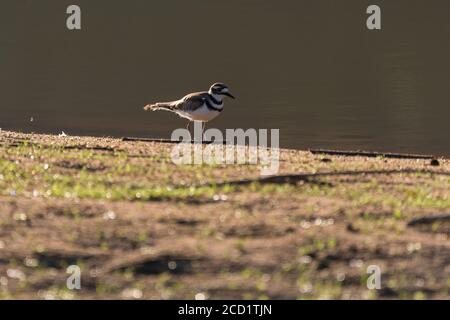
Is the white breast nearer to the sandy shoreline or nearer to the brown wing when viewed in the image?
the brown wing

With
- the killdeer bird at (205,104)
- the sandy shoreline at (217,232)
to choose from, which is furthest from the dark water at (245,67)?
the sandy shoreline at (217,232)

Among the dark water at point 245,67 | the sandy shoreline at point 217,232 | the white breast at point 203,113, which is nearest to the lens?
the sandy shoreline at point 217,232

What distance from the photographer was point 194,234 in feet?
30.1

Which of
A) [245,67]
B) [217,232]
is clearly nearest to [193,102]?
[217,232]

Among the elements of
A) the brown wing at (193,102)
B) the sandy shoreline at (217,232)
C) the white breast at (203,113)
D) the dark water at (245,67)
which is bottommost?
the sandy shoreline at (217,232)

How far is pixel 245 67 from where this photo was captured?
28.3 meters

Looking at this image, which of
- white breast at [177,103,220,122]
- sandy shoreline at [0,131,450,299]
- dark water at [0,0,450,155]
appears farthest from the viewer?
dark water at [0,0,450,155]

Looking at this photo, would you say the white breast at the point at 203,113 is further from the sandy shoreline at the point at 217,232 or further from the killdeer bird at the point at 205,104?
the sandy shoreline at the point at 217,232

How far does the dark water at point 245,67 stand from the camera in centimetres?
2091

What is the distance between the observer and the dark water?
20.9m

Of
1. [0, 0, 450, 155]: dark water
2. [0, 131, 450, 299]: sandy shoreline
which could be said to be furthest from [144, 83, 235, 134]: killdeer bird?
[0, 131, 450, 299]: sandy shoreline

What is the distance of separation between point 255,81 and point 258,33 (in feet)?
26.9

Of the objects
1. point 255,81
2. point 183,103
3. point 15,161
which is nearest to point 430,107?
point 255,81

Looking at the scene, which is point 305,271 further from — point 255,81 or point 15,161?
point 255,81
